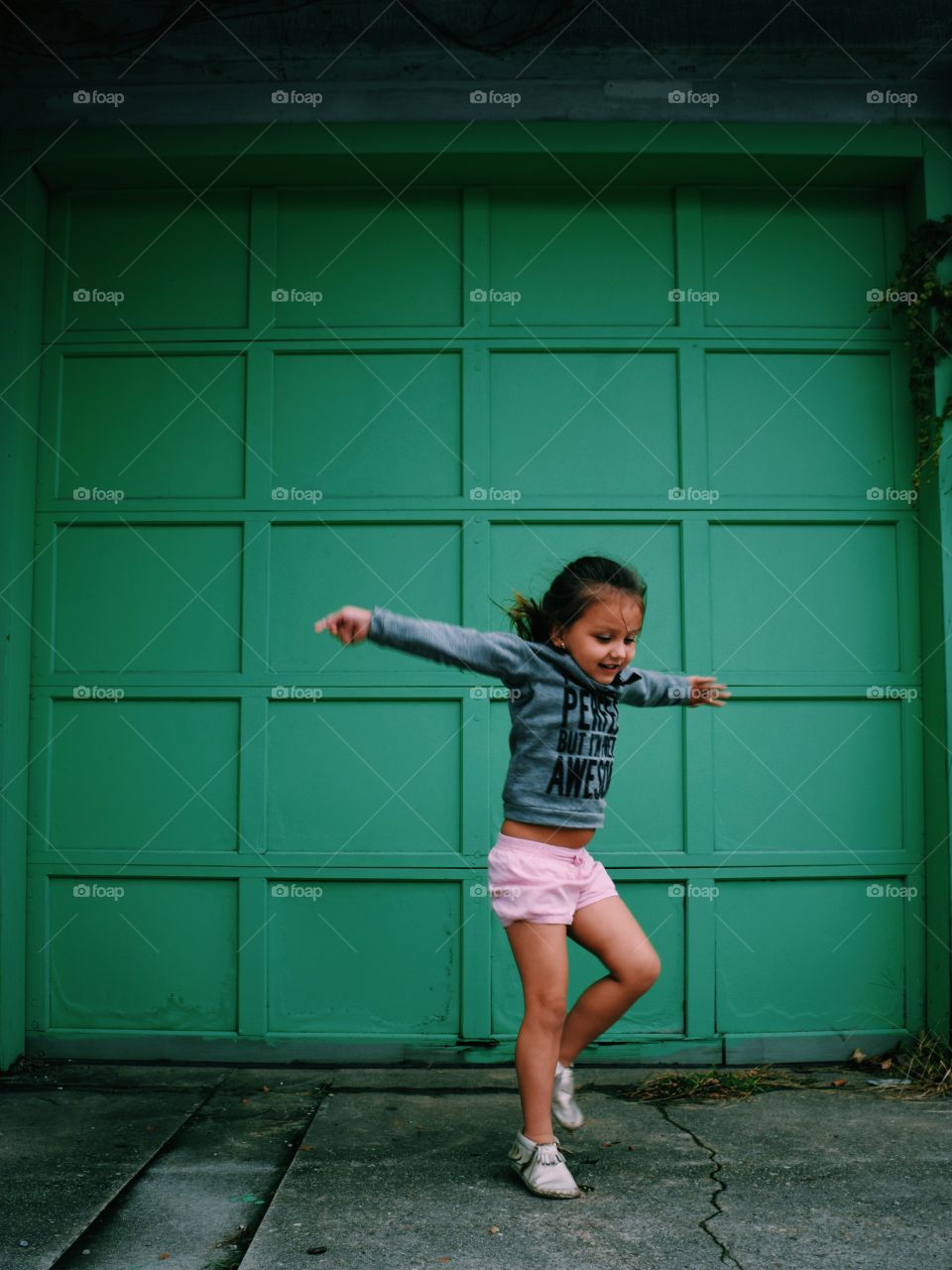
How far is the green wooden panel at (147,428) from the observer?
3.93 metres

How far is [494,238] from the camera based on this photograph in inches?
158

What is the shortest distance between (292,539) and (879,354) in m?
2.31

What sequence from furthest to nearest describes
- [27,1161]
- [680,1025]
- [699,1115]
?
[680,1025] < [699,1115] < [27,1161]

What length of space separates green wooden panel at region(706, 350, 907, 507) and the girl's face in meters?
1.39

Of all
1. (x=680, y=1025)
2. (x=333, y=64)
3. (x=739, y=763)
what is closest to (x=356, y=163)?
(x=333, y=64)

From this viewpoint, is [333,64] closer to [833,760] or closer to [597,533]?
[597,533]

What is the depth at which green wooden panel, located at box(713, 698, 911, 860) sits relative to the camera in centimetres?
383
